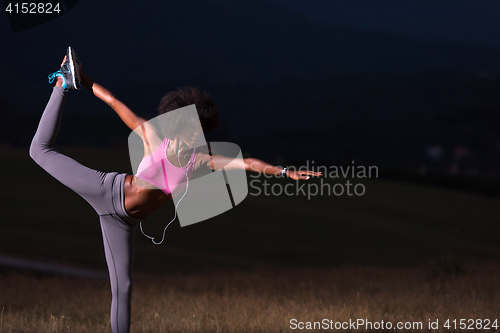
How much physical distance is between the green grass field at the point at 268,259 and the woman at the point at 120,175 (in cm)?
155

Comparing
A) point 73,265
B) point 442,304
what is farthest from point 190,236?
point 442,304

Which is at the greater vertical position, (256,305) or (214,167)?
(214,167)

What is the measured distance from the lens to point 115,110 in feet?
14.3

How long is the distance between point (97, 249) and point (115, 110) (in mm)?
8166

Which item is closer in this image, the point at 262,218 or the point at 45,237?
the point at 45,237

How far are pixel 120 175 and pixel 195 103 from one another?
972 mm

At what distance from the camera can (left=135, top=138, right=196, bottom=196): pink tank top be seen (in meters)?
4.09

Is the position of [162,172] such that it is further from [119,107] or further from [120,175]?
[119,107]

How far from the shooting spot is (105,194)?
414cm

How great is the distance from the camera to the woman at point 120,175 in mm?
4125

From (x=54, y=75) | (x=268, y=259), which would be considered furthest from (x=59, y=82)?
(x=268, y=259)

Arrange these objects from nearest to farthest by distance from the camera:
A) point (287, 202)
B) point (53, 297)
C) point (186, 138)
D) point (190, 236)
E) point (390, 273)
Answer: point (186, 138), point (53, 297), point (390, 273), point (190, 236), point (287, 202)

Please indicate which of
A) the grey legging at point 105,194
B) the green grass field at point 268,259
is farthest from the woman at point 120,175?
the green grass field at point 268,259

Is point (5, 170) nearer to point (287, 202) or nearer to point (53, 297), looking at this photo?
point (287, 202)
